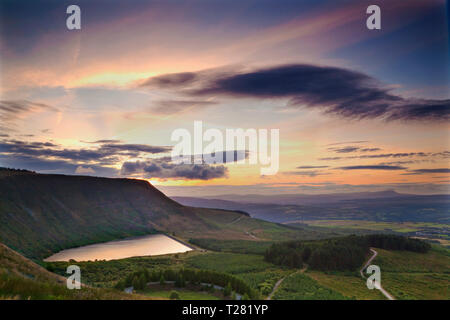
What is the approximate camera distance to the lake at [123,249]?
7331cm

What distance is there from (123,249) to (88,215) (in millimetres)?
36723

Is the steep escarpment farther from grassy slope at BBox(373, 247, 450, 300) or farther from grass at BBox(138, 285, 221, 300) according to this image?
grassy slope at BBox(373, 247, 450, 300)

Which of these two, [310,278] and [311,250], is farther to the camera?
[311,250]

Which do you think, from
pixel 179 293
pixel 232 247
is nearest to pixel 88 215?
pixel 232 247

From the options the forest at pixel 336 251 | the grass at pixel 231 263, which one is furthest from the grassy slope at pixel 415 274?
the grass at pixel 231 263

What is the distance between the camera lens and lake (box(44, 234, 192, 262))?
241 feet

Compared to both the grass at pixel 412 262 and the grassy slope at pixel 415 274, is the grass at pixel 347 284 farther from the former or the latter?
the grass at pixel 412 262

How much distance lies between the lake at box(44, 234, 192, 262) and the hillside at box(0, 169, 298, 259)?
440cm

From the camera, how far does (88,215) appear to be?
11494 centimetres

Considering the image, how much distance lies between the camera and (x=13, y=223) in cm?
7694

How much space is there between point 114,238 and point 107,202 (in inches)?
1268

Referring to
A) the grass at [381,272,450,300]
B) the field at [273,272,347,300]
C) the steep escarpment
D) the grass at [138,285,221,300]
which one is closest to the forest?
the grass at [381,272,450,300]
